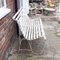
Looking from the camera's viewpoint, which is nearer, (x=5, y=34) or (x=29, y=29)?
(x=5, y=34)

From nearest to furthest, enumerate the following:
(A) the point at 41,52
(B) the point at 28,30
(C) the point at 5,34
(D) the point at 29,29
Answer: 1. (C) the point at 5,34
2. (A) the point at 41,52
3. (B) the point at 28,30
4. (D) the point at 29,29

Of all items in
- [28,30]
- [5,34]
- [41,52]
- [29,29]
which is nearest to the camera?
[5,34]

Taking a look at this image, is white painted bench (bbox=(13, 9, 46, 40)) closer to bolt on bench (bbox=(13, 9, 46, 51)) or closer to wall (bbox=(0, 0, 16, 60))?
bolt on bench (bbox=(13, 9, 46, 51))

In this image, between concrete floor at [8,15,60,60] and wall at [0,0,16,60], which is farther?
concrete floor at [8,15,60,60]

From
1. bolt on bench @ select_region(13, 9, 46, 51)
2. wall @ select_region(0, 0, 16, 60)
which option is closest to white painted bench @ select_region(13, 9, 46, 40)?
bolt on bench @ select_region(13, 9, 46, 51)

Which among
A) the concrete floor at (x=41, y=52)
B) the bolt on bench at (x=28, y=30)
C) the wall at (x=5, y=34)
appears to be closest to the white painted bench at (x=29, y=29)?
the bolt on bench at (x=28, y=30)

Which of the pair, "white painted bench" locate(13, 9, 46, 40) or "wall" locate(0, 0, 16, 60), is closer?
"wall" locate(0, 0, 16, 60)

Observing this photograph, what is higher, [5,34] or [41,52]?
[5,34]

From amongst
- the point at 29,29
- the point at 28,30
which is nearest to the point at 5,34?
the point at 28,30

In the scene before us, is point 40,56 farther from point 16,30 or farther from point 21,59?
point 16,30

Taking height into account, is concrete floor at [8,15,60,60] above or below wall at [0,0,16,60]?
below

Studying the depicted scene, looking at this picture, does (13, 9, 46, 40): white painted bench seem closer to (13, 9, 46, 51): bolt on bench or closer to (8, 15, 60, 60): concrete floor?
(13, 9, 46, 51): bolt on bench

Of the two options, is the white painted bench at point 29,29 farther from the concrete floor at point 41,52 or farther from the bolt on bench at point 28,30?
the concrete floor at point 41,52

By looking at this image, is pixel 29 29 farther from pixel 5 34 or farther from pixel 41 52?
pixel 5 34
